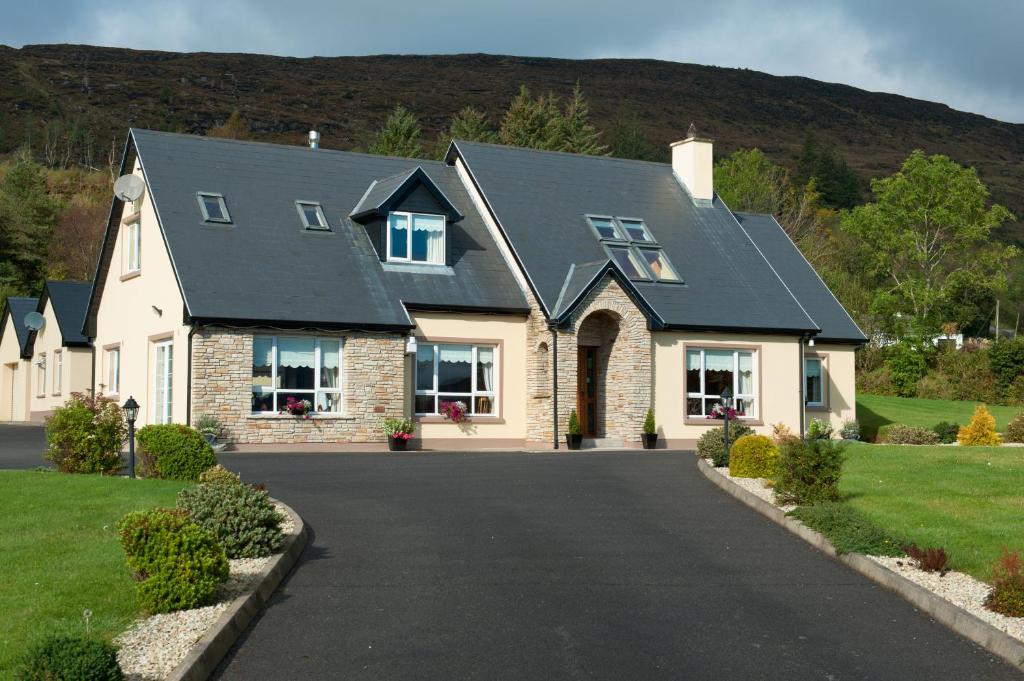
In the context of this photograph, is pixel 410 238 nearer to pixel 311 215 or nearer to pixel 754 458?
pixel 311 215

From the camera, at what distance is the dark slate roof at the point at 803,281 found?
33.4 meters

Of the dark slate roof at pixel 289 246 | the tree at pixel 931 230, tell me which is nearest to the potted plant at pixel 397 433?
the dark slate roof at pixel 289 246

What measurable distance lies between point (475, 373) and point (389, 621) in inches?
712

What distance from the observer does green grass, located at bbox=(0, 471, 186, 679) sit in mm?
9266

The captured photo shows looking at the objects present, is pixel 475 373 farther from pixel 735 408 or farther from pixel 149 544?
pixel 149 544

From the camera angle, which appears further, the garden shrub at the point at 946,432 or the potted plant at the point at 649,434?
the garden shrub at the point at 946,432

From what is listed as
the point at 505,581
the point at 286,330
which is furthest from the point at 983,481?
the point at 286,330

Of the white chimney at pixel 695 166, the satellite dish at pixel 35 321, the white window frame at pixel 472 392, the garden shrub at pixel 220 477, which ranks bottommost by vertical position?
the garden shrub at pixel 220 477

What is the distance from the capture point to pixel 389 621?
10.3 m

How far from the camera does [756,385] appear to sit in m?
30.6

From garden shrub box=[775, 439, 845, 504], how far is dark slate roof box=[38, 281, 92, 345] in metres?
29.0

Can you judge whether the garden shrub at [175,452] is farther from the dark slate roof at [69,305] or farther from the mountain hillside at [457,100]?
the mountain hillside at [457,100]

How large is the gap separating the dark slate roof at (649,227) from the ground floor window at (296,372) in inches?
207

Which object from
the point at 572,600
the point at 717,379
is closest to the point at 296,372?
the point at 717,379
